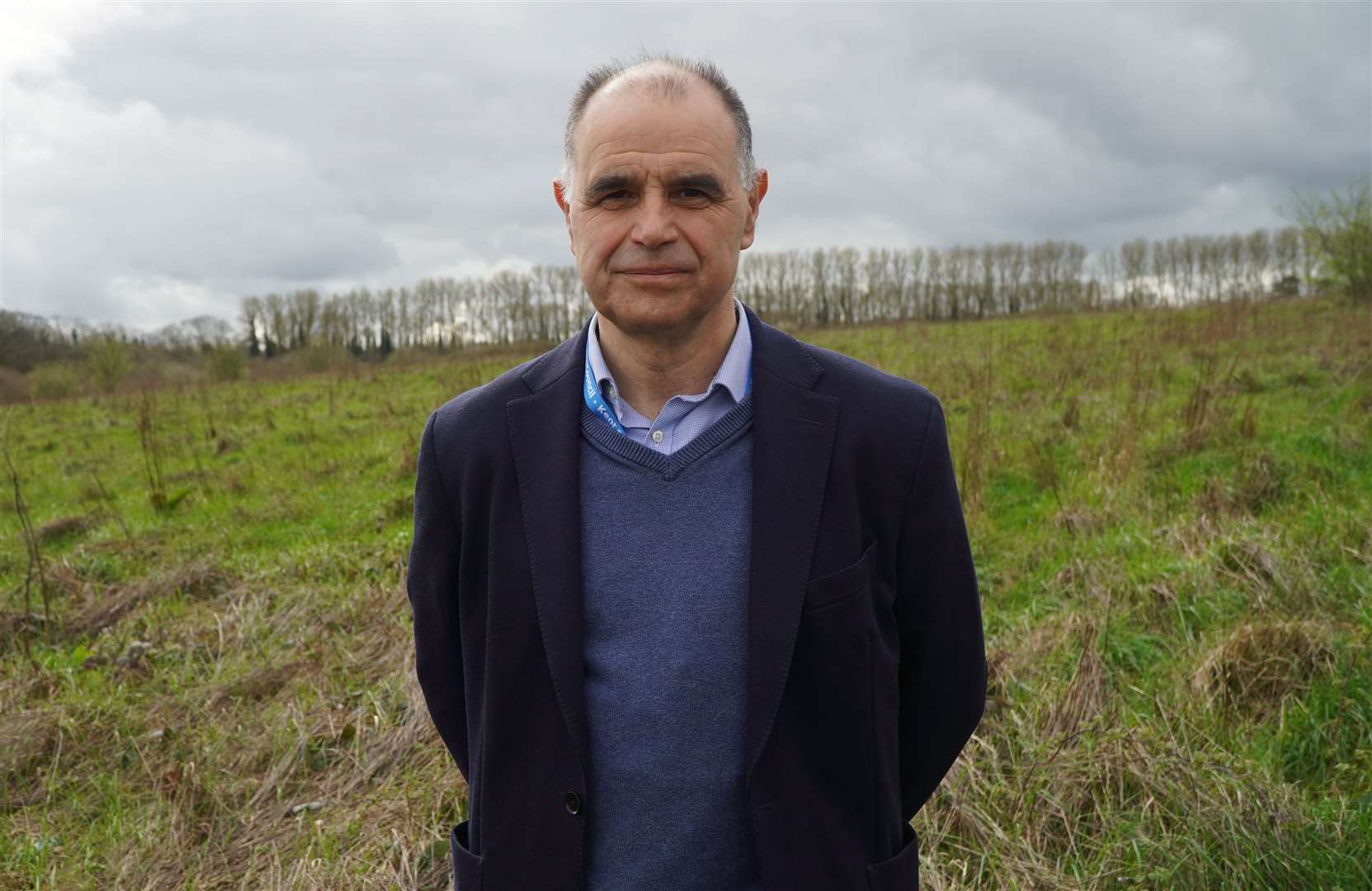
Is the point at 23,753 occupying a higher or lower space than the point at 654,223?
lower

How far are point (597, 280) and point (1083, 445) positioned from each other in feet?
24.7

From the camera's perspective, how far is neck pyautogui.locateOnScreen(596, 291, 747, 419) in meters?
1.96

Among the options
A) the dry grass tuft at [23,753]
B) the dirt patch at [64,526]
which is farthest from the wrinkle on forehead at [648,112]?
the dirt patch at [64,526]

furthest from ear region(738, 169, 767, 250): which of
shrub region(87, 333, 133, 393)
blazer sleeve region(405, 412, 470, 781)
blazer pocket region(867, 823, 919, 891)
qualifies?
shrub region(87, 333, 133, 393)

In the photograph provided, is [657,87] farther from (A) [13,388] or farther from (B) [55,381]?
(A) [13,388]

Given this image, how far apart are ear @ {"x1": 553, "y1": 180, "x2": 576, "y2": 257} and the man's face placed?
0.09 meters

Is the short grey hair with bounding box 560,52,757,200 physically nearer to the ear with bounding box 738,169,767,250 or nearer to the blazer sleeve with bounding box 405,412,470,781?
the ear with bounding box 738,169,767,250

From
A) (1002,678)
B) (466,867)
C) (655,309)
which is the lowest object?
(1002,678)

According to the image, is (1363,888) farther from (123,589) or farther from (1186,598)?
(123,589)

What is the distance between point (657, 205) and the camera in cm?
184

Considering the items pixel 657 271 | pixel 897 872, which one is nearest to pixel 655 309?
pixel 657 271

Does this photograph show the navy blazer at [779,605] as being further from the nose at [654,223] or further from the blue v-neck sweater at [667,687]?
the nose at [654,223]

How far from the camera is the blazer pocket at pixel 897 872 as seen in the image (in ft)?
6.24

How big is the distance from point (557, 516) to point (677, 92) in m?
0.89
